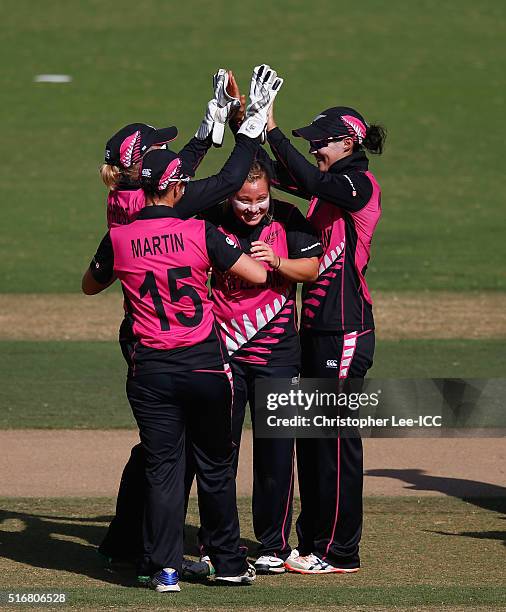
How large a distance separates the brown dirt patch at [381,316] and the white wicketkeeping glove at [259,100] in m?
7.02

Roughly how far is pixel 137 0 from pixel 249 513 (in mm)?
32085

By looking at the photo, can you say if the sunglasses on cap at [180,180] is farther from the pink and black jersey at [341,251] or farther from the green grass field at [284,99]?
the green grass field at [284,99]

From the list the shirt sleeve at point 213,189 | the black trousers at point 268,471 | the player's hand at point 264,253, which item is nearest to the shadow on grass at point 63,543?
the black trousers at point 268,471

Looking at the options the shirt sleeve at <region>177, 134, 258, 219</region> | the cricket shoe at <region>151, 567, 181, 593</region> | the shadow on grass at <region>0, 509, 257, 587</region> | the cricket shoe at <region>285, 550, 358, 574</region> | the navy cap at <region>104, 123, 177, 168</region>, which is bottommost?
the shadow on grass at <region>0, 509, 257, 587</region>

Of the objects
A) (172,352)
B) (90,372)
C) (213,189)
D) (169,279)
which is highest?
(213,189)


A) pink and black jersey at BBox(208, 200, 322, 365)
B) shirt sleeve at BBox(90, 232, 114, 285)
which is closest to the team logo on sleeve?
pink and black jersey at BBox(208, 200, 322, 365)

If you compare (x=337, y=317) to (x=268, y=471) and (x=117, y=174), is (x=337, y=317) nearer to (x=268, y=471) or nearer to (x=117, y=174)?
(x=268, y=471)

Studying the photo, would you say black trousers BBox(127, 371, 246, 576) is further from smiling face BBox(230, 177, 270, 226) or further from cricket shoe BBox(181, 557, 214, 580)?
smiling face BBox(230, 177, 270, 226)

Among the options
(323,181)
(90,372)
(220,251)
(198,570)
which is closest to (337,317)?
(323,181)

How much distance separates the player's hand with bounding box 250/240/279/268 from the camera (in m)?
6.09

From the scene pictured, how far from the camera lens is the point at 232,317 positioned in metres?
6.34

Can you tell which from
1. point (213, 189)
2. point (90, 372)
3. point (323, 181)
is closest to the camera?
point (213, 189)

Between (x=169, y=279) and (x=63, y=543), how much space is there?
193cm

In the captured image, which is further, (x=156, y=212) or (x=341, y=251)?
(x=341, y=251)
